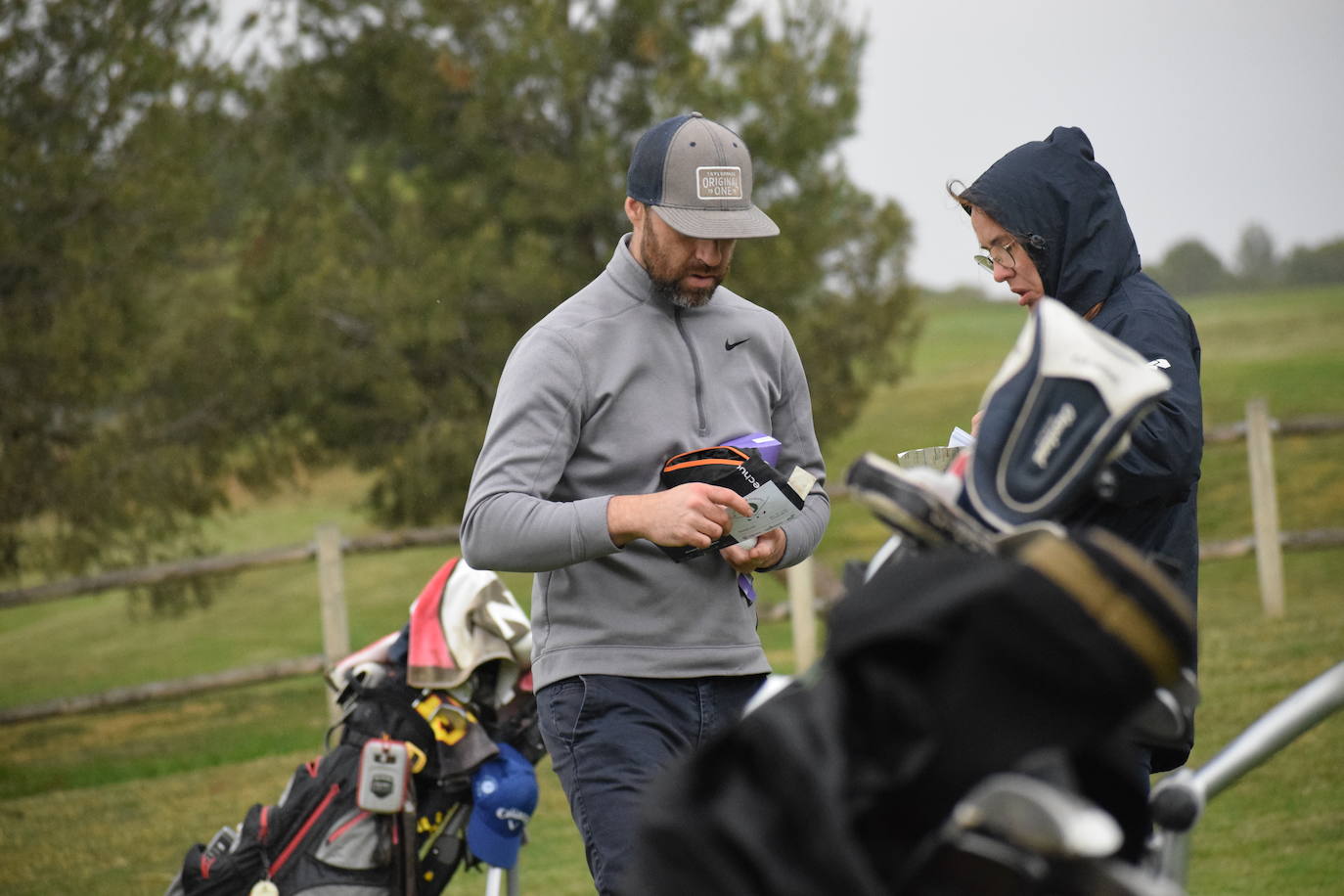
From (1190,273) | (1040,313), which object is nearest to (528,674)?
(1040,313)

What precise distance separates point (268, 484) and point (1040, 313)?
10269 mm

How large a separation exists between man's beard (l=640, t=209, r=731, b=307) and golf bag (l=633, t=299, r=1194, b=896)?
144 centimetres

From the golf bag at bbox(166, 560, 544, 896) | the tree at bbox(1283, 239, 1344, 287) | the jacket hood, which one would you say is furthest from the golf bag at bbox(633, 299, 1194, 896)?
the tree at bbox(1283, 239, 1344, 287)

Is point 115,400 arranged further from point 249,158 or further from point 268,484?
point 249,158

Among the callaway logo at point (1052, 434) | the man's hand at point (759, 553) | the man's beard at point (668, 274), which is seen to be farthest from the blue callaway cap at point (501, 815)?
the callaway logo at point (1052, 434)

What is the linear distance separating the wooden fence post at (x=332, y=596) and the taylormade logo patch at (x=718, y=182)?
5.99 meters

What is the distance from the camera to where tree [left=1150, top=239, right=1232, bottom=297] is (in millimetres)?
27484

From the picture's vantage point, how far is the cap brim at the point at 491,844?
3752 millimetres

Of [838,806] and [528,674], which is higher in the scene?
[838,806]

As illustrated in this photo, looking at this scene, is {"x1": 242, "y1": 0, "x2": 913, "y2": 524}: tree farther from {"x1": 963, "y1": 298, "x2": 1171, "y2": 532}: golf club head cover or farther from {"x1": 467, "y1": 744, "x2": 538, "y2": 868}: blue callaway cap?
{"x1": 963, "y1": 298, "x2": 1171, "y2": 532}: golf club head cover

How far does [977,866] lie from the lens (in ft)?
4.70

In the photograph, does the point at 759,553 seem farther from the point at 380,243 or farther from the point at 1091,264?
the point at 380,243

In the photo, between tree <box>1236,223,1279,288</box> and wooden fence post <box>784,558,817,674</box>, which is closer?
wooden fence post <box>784,558,817,674</box>

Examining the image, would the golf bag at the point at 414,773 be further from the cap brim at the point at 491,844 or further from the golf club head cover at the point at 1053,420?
the golf club head cover at the point at 1053,420
